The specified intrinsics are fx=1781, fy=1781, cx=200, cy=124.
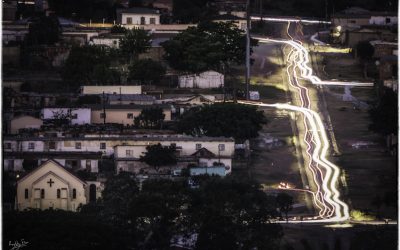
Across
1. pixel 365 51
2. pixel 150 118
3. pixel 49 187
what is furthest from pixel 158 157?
pixel 365 51

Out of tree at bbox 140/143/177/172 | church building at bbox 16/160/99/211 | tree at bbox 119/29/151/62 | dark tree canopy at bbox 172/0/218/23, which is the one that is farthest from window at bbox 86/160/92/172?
dark tree canopy at bbox 172/0/218/23

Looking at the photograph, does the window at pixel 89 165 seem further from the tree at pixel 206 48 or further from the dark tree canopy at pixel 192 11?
the dark tree canopy at pixel 192 11

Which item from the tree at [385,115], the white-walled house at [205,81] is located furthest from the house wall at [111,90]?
the tree at [385,115]

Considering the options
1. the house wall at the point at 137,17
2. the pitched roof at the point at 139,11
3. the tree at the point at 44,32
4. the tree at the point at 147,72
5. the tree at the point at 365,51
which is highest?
the pitched roof at the point at 139,11

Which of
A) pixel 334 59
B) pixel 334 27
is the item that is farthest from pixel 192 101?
pixel 334 27

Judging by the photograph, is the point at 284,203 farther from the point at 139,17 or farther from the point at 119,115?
the point at 139,17
